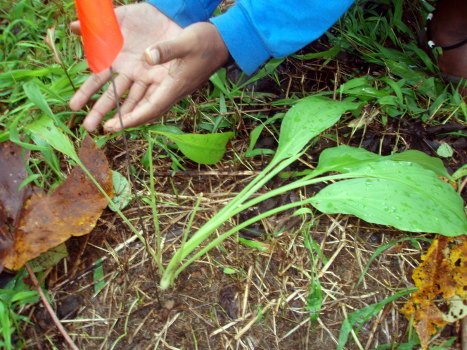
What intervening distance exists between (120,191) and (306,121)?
0.54 meters

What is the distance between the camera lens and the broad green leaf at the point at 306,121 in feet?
3.58

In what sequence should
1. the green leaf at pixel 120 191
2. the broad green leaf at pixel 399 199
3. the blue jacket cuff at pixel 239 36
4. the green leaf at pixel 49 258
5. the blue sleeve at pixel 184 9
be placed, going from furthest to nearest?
the blue sleeve at pixel 184 9 < the blue jacket cuff at pixel 239 36 < the green leaf at pixel 120 191 < the green leaf at pixel 49 258 < the broad green leaf at pixel 399 199

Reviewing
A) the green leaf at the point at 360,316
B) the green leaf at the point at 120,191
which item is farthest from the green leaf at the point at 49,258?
the green leaf at the point at 360,316

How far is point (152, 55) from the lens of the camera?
Result: 38.5 inches

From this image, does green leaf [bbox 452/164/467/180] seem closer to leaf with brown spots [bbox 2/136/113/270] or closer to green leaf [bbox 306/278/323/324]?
green leaf [bbox 306/278/323/324]

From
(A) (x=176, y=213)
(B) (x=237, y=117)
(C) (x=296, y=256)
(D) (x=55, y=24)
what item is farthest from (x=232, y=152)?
(D) (x=55, y=24)

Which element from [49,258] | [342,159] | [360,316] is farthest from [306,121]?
[49,258]

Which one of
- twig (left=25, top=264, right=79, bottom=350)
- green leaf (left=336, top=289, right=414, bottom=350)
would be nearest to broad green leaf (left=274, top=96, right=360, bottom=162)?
green leaf (left=336, top=289, right=414, bottom=350)

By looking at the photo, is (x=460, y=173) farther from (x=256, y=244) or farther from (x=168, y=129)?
(x=168, y=129)

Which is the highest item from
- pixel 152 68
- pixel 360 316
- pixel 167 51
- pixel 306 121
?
pixel 167 51

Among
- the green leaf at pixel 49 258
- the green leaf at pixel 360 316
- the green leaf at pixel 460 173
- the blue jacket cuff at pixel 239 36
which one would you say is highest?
the blue jacket cuff at pixel 239 36

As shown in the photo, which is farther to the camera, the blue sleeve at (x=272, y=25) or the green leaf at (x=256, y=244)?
the blue sleeve at (x=272, y=25)

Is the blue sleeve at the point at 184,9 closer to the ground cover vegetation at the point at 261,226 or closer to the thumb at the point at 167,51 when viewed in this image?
the ground cover vegetation at the point at 261,226

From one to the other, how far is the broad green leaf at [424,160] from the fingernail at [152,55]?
64cm
